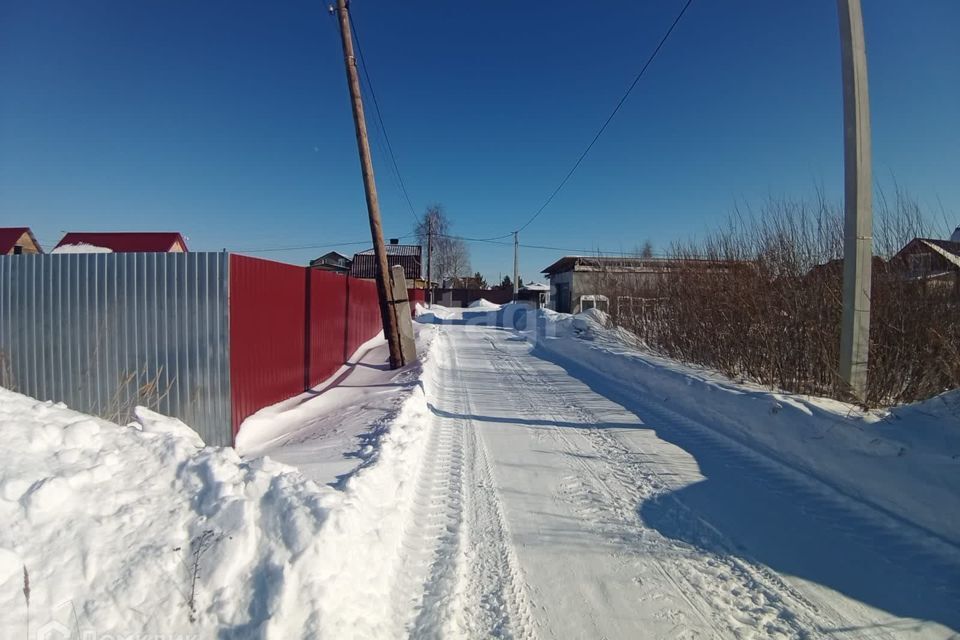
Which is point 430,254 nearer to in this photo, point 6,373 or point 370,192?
point 370,192

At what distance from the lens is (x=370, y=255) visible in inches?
1951

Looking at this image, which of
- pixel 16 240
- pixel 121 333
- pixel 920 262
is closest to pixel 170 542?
pixel 121 333

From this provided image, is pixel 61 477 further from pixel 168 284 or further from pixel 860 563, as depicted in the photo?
pixel 860 563

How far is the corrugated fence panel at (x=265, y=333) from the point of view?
6191mm

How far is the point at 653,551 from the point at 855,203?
15.7ft

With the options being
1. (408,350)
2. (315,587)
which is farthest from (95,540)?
(408,350)

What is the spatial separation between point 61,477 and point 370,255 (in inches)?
1897

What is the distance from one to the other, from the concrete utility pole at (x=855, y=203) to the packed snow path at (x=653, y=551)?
1.67 metres

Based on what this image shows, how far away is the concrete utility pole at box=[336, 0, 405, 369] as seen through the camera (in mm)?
9797

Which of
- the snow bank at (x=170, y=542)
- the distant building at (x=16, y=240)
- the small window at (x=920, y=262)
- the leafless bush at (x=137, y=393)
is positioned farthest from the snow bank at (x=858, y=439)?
the distant building at (x=16, y=240)

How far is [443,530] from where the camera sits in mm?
3838

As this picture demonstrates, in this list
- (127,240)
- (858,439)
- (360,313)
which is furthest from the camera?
(127,240)

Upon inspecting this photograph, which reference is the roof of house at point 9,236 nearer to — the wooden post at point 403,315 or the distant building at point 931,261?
the wooden post at point 403,315

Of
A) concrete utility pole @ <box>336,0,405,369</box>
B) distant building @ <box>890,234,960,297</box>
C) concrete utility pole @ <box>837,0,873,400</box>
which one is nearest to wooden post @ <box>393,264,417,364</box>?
concrete utility pole @ <box>336,0,405,369</box>
